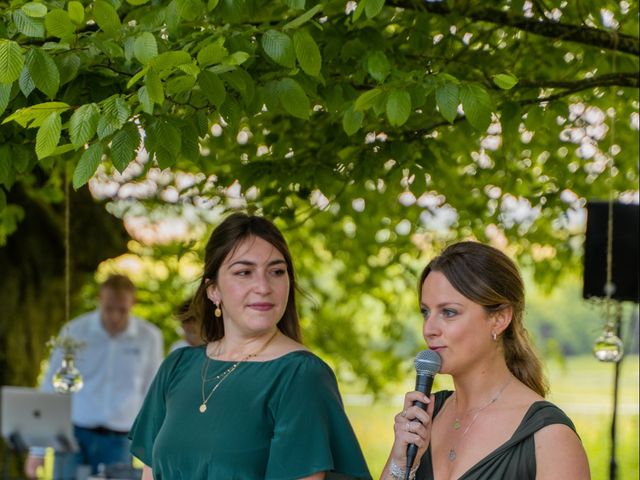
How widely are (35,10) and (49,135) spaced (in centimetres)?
38

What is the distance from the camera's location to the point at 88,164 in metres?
2.82

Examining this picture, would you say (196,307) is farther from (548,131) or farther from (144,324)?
(144,324)

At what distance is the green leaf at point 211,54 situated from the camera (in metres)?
2.79

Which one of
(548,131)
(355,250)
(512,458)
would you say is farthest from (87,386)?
(512,458)

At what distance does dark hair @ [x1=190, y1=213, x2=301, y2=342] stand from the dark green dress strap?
91cm

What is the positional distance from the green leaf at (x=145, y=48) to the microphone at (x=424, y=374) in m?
0.98

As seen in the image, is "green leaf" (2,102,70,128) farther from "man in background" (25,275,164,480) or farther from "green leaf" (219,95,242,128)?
"man in background" (25,275,164,480)

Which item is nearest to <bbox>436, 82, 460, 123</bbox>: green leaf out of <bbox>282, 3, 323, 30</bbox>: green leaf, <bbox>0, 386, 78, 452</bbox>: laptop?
<bbox>282, 3, 323, 30</bbox>: green leaf

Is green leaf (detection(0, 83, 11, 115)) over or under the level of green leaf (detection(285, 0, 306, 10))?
under

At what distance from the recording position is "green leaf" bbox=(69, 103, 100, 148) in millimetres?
2764

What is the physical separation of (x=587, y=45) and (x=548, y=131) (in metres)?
0.82

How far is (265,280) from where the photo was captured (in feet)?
10.8

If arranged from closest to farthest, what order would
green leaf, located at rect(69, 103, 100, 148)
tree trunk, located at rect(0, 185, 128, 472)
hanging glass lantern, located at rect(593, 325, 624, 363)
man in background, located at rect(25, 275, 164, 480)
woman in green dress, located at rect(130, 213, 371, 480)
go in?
1. green leaf, located at rect(69, 103, 100, 148)
2. woman in green dress, located at rect(130, 213, 371, 480)
3. hanging glass lantern, located at rect(593, 325, 624, 363)
4. man in background, located at rect(25, 275, 164, 480)
5. tree trunk, located at rect(0, 185, 128, 472)

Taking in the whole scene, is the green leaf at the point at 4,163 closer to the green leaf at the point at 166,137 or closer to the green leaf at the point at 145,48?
the green leaf at the point at 166,137
